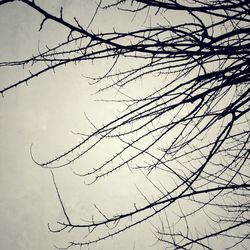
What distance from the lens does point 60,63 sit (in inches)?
56.4

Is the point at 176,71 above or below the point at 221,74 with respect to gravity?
above

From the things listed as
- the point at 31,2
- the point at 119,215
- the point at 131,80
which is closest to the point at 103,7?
the point at 131,80

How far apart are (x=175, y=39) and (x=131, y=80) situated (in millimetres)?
489

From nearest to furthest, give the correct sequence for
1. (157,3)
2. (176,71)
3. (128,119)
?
(157,3)
(128,119)
(176,71)

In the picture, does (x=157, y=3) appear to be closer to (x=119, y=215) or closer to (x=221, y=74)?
(x=221, y=74)

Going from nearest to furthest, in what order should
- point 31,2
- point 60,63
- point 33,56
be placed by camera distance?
point 31,2
point 60,63
point 33,56

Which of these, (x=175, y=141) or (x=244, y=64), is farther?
(x=175, y=141)

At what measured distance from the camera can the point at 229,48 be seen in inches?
59.2

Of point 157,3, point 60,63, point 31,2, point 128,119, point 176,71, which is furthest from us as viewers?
point 176,71

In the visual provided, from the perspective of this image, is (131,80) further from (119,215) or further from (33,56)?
(119,215)

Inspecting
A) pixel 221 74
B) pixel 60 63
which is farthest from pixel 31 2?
pixel 221 74

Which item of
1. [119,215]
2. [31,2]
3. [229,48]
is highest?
[229,48]

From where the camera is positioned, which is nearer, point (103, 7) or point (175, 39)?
point (175, 39)

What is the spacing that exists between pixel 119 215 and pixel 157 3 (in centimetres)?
117
